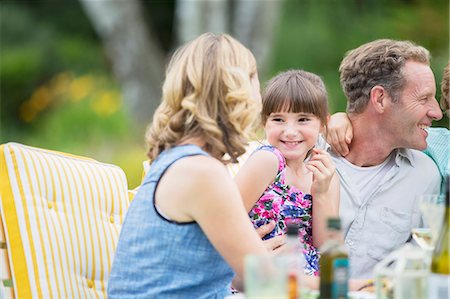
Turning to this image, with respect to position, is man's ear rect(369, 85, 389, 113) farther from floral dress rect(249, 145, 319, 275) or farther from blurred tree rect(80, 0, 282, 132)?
blurred tree rect(80, 0, 282, 132)

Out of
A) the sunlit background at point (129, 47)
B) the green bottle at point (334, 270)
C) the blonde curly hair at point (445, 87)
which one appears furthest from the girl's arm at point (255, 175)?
the sunlit background at point (129, 47)

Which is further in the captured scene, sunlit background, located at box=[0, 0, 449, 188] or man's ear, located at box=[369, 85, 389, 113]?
sunlit background, located at box=[0, 0, 449, 188]

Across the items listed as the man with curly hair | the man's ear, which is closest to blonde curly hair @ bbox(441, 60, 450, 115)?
the man with curly hair

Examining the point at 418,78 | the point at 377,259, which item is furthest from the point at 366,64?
the point at 377,259

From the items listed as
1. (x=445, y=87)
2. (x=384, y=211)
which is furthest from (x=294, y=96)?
(x=445, y=87)

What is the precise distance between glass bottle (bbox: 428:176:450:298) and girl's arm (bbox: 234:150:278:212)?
0.79m

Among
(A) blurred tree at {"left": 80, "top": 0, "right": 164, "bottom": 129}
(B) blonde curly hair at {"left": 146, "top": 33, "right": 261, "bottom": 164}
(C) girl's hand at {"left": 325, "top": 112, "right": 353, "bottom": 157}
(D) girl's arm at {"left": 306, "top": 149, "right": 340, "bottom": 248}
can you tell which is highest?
(A) blurred tree at {"left": 80, "top": 0, "right": 164, "bottom": 129}

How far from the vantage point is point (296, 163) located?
3238mm

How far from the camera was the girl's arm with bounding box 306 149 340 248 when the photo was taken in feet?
10.2

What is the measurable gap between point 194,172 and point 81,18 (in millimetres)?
13142

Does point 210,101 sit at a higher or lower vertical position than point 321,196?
higher

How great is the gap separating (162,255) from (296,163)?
878mm

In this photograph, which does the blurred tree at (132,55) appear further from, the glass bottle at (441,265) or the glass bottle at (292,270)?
the glass bottle at (292,270)

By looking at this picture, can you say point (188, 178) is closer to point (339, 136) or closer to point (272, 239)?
point (272, 239)
